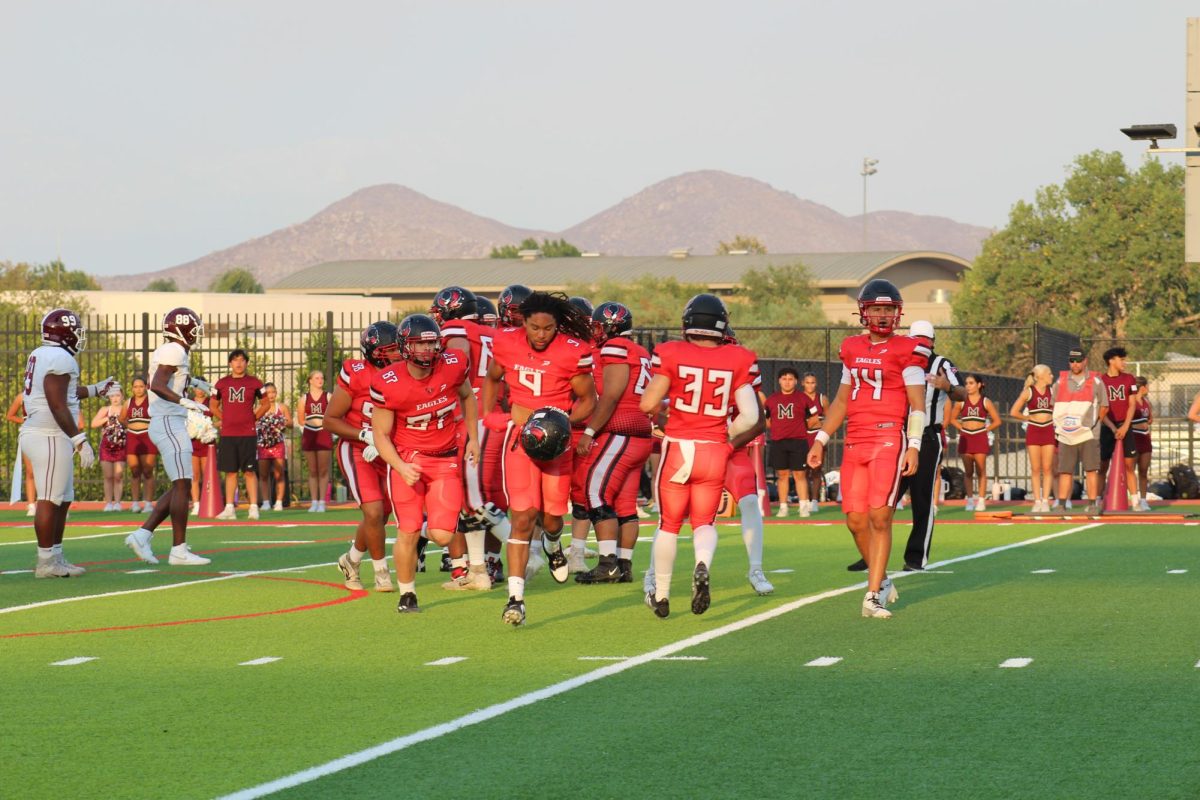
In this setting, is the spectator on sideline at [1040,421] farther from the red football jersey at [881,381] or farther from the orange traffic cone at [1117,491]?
the red football jersey at [881,381]

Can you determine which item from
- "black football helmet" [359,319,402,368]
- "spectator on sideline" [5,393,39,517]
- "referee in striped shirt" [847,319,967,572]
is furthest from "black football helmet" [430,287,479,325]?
"spectator on sideline" [5,393,39,517]

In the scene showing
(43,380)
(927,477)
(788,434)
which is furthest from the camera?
(788,434)

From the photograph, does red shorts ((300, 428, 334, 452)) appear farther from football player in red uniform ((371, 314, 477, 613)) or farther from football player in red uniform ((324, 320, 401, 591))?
football player in red uniform ((371, 314, 477, 613))

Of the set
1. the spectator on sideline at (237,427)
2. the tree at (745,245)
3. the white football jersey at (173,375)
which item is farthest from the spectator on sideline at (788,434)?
the tree at (745,245)

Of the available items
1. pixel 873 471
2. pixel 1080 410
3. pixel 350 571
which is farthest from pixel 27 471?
pixel 873 471

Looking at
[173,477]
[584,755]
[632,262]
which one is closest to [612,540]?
[173,477]

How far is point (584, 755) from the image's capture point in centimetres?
680

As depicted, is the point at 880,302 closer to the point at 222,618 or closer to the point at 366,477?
the point at 366,477

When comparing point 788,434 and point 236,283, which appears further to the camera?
point 236,283

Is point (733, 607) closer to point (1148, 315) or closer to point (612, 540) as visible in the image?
Answer: point (612, 540)

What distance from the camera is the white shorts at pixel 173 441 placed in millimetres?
14922

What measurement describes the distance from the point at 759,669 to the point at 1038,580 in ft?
17.0

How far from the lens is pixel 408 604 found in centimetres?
1134

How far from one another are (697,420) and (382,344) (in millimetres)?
2423
